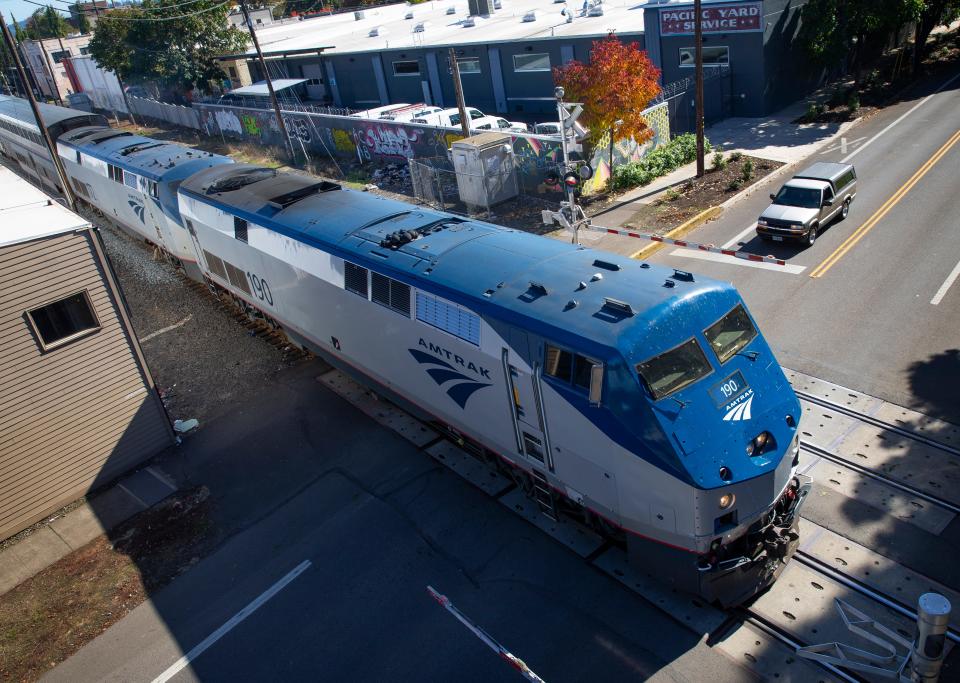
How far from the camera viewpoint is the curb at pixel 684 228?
22094mm

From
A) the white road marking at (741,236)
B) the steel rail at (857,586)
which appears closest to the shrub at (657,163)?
the white road marking at (741,236)

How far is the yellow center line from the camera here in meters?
A: 19.7

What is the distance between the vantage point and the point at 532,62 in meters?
42.0

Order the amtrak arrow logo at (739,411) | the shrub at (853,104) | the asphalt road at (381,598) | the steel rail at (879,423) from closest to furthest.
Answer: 1. the amtrak arrow logo at (739,411)
2. the asphalt road at (381,598)
3. the steel rail at (879,423)
4. the shrub at (853,104)

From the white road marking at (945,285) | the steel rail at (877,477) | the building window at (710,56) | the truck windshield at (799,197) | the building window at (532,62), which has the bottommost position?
the steel rail at (877,477)

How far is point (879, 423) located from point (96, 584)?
14.9 meters

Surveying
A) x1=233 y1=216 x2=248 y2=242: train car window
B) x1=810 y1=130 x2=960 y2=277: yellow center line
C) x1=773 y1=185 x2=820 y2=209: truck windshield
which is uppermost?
x1=233 y1=216 x2=248 y2=242: train car window

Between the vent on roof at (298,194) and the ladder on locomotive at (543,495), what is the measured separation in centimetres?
980

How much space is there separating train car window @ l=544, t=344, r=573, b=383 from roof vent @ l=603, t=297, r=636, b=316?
3.00ft

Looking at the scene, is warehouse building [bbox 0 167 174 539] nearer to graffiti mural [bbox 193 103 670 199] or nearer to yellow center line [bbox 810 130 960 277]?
graffiti mural [bbox 193 103 670 199]

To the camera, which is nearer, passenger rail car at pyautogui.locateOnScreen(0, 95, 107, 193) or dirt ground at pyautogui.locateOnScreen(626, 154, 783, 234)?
dirt ground at pyautogui.locateOnScreen(626, 154, 783, 234)

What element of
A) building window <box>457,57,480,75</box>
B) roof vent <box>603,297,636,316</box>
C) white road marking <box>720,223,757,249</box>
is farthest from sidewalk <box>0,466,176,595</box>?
building window <box>457,57,480,75</box>

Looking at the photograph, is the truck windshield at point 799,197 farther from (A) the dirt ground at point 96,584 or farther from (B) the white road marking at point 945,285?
(A) the dirt ground at point 96,584

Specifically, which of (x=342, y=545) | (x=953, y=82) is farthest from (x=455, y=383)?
(x=953, y=82)
